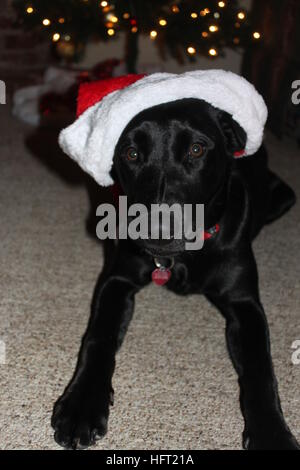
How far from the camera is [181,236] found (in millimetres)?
1374

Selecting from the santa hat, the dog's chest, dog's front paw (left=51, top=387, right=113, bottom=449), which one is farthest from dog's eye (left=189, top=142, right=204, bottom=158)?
dog's front paw (left=51, top=387, right=113, bottom=449)

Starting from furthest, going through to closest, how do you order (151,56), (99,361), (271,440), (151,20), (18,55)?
(151,56), (18,55), (151,20), (99,361), (271,440)

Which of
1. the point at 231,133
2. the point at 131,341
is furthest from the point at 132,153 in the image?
the point at 131,341

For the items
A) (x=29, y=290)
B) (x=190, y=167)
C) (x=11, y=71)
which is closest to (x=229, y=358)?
(x=190, y=167)

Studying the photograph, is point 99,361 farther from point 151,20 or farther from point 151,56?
point 151,56

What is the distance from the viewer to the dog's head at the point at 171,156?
1372mm

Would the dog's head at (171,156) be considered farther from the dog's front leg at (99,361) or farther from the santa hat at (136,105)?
the dog's front leg at (99,361)

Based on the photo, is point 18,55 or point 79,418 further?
point 18,55

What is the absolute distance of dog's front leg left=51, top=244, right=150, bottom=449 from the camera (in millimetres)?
1179

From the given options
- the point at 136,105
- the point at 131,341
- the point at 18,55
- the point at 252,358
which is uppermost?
the point at 136,105

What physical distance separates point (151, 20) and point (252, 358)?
2.25 meters

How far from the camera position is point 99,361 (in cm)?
→ 134

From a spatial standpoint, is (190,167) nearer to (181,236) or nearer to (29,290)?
(181,236)

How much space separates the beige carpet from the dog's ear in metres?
0.45
